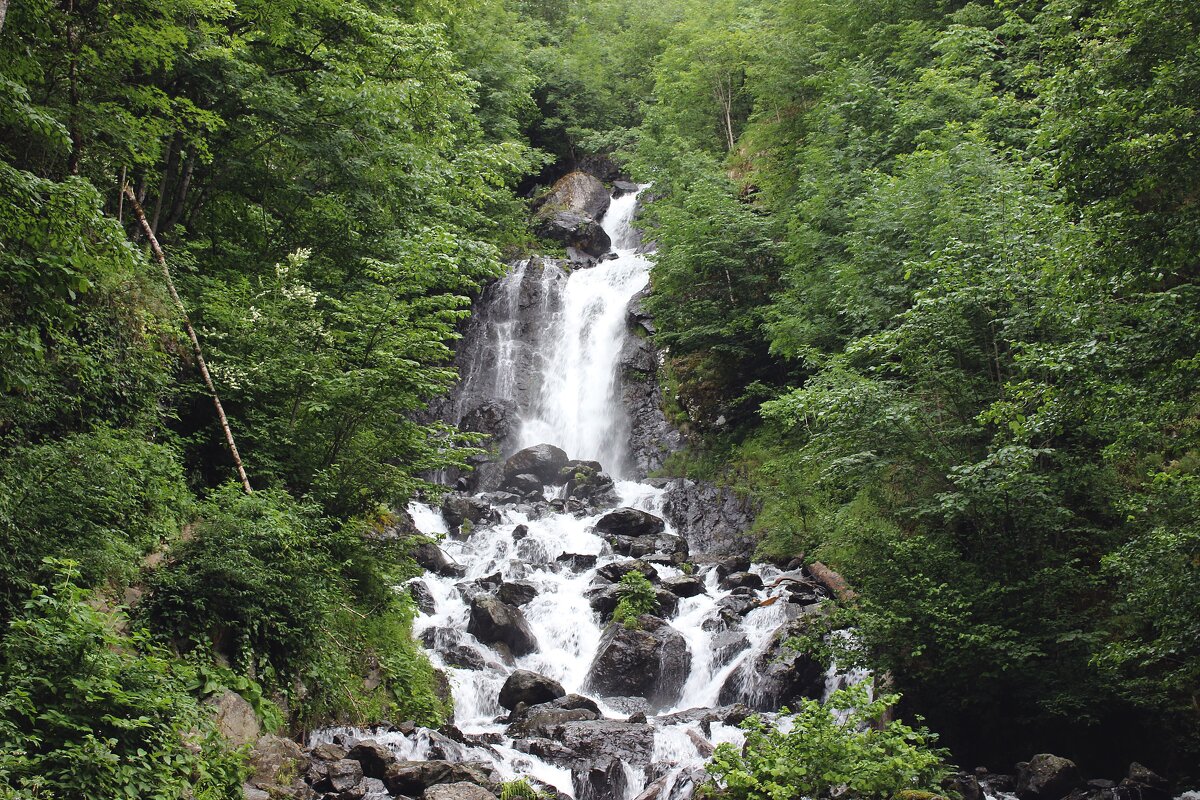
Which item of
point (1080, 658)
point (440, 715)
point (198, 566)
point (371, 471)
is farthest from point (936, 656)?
point (198, 566)

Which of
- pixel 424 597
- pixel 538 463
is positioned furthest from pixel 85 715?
pixel 538 463

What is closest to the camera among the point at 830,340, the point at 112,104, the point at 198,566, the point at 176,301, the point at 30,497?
the point at 30,497

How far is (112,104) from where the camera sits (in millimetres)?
8117

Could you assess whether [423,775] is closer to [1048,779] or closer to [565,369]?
[1048,779]

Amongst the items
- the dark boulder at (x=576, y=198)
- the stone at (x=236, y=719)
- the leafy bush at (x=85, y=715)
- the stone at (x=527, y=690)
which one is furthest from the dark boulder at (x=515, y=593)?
the dark boulder at (x=576, y=198)

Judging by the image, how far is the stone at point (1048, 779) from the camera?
26.4 ft

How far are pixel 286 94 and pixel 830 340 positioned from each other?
10.9m

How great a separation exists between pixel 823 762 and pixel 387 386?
624 centimetres

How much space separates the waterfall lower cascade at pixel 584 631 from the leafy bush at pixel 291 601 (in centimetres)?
72

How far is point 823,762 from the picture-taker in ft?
21.0

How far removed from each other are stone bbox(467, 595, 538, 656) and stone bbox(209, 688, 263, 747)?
20.5ft

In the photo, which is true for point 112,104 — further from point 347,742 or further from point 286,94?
point 347,742

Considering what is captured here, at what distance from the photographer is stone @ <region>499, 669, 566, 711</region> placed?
37.4 feet

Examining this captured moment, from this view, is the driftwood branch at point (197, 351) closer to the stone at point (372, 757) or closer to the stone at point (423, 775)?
the stone at point (372, 757)
